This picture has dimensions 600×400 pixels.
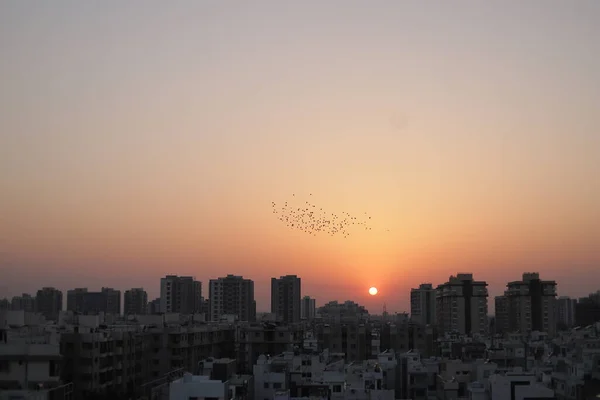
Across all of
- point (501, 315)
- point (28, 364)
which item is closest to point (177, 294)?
point (501, 315)

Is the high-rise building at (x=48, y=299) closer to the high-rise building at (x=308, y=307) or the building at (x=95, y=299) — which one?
the building at (x=95, y=299)

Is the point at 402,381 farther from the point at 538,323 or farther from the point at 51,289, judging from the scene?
the point at 51,289

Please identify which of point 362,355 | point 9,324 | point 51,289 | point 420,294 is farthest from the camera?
point 420,294

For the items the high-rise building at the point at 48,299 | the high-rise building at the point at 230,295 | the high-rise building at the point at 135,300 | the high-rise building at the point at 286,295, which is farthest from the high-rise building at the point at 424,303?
the high-rise building at the point at 48,299

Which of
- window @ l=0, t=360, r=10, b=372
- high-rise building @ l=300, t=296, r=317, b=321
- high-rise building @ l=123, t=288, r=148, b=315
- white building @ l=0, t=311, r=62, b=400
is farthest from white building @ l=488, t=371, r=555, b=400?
high-rise building @ l=300, t=296, r=317, b=321

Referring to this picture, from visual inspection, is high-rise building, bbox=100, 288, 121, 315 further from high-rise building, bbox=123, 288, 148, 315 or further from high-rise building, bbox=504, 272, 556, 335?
high-rise building, bbox=504, 272, 556, 335

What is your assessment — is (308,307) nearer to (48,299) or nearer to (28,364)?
(48,299)

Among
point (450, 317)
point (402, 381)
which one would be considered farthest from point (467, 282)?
point (402, 381)
